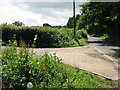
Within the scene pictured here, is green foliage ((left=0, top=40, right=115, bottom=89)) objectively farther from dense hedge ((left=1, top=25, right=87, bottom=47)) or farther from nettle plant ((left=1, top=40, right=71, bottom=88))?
dense hedge ((left=1, top=25, right=87, bottom=47))

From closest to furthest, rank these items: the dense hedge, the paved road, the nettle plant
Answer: the nettle plant < the paved road < the dense hedge

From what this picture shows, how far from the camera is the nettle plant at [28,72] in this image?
2.98 metres

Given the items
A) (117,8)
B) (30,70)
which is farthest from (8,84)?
(117,8)

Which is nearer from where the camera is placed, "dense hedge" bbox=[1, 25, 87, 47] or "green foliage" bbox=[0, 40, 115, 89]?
"green foliage" bbox=[0, 40, 115, 89]

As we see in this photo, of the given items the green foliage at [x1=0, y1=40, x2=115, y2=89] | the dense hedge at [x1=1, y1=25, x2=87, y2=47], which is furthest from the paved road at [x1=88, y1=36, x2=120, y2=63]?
the green foliage at [x1=0, y1=40, x2=115, y2=89]

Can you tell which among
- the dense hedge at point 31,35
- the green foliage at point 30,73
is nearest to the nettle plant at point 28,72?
the green foliage at point 30,73

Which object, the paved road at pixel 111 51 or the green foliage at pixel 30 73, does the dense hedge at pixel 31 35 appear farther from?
the green foliage at pixel 30 73

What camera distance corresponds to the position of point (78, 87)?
337cm

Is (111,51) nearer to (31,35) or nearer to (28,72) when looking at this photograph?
(31,35)

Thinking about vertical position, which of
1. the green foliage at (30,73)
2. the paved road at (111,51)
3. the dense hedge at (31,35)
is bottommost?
the paved road at (111,51)

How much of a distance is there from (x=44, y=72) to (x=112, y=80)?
2.61 meters

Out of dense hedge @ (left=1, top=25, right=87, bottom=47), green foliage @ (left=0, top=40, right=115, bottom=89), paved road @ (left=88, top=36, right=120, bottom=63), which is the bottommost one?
paved road @ (left=88, top=36, right=120, bottom=63)

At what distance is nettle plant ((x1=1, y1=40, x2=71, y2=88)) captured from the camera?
298 cm

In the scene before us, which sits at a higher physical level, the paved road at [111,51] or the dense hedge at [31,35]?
the dense hedge at [31,35]
